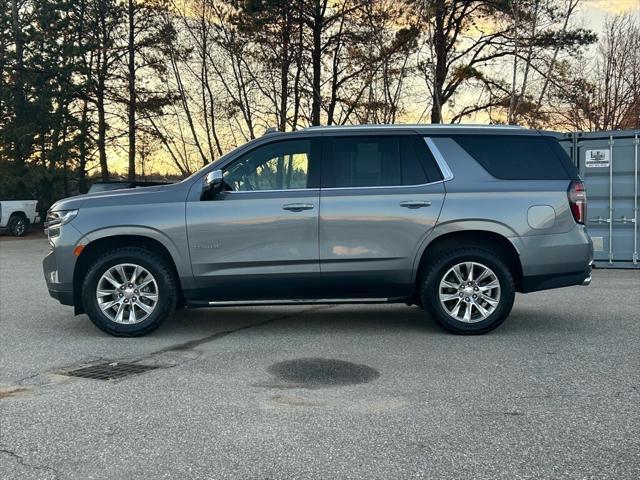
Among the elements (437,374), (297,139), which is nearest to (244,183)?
(297,139)

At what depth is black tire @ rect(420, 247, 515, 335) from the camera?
6.67 metres

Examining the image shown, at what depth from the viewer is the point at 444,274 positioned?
6691 mm

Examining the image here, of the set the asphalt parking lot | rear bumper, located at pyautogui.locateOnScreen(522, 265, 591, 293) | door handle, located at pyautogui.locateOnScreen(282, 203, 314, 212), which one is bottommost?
the asphalt parking lot

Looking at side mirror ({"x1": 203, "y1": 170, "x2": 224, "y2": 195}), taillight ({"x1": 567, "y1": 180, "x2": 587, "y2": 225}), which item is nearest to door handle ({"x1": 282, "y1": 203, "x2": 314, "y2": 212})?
side mirror ({"x1": 203, "y1": 170, "x2": 224, "y2": 195})

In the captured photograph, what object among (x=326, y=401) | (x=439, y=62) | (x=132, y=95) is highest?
(x=439, y=62)

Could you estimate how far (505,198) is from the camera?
264 inches

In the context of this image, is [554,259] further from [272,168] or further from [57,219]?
[57,219]

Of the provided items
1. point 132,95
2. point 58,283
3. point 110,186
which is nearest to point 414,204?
point 58,283

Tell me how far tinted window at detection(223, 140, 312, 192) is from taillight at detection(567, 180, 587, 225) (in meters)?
2.66

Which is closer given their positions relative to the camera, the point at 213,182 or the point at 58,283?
the point at 213,182

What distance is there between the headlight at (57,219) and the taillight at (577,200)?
499cm

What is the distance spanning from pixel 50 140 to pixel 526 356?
2794 cm

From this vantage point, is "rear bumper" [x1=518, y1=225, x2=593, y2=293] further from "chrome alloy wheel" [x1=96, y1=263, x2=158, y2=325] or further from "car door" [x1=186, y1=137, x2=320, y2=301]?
"chrome alloy wheel" [x1=96, y1=263, x2=158, y2=325]

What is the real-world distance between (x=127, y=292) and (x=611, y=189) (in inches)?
358
